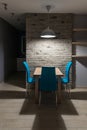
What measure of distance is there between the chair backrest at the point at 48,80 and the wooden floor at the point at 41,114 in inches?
16.7

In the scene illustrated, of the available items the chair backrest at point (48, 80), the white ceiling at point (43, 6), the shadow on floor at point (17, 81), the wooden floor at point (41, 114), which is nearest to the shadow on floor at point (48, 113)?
the wooden floor at point (41, 114)

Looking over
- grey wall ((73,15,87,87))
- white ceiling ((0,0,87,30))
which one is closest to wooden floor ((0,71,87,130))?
grey wall ((73,15,87,87))

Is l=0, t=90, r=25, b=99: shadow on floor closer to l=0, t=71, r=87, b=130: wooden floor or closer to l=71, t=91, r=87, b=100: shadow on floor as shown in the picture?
l=0, t=71, r=87, b=130: wooden floor

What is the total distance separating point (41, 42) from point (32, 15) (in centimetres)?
90

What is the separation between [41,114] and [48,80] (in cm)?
83

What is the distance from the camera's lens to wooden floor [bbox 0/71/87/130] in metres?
3.26

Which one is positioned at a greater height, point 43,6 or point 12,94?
point 43,6

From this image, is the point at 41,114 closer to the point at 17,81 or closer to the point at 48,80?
the point at 48,80

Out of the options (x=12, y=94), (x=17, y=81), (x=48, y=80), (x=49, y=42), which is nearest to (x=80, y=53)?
(x=49, y=42)

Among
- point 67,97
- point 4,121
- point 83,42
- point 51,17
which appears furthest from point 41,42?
point 4,121

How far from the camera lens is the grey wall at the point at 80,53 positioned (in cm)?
631

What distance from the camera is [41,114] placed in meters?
3.85

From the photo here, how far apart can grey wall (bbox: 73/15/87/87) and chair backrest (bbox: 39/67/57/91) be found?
2.18 metres

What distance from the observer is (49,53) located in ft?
20.5
